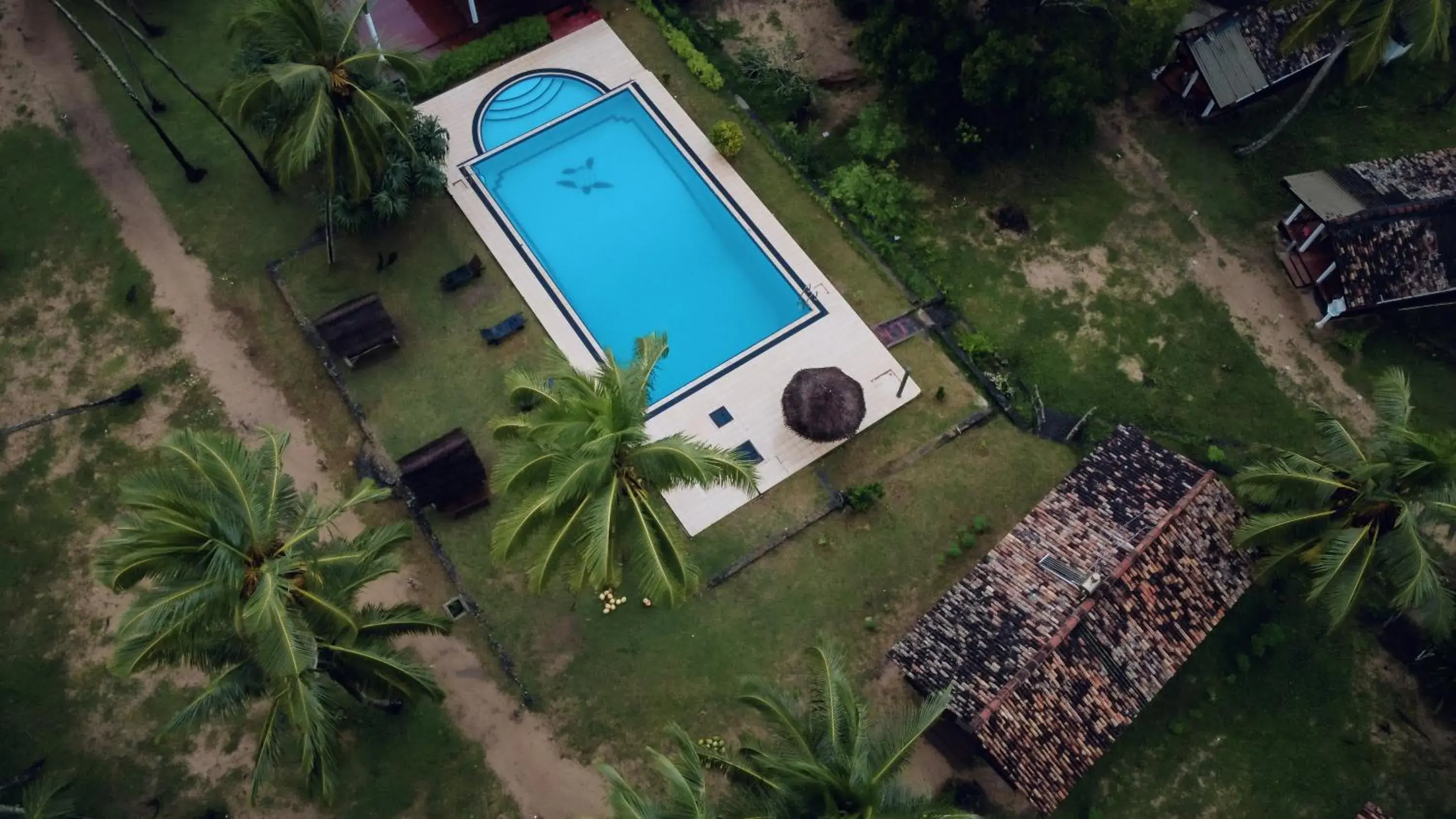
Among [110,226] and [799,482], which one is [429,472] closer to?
[799,482]

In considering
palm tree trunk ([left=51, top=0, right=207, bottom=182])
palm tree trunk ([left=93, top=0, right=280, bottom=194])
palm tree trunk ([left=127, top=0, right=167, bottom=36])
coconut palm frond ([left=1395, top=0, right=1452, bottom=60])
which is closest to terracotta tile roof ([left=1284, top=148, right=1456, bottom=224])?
coconut palm frond ([left=1395, top=0, right=1452, bottom=60])

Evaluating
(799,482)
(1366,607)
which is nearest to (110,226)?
(799,482)

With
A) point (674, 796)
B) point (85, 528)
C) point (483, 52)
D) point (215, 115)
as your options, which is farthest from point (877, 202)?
point (85, 528)

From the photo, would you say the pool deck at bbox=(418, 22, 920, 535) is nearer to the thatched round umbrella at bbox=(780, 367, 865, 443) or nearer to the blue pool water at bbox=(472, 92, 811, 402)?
the blue pool water at bbox=(472, 92, 811, 402)

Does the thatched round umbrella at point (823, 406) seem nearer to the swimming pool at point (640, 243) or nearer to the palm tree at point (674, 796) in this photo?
the swimming pool at point (640, 243)

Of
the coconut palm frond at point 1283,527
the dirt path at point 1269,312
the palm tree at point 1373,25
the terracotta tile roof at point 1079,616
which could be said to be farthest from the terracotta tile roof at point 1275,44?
the coconut palm frond at point 1283,527
